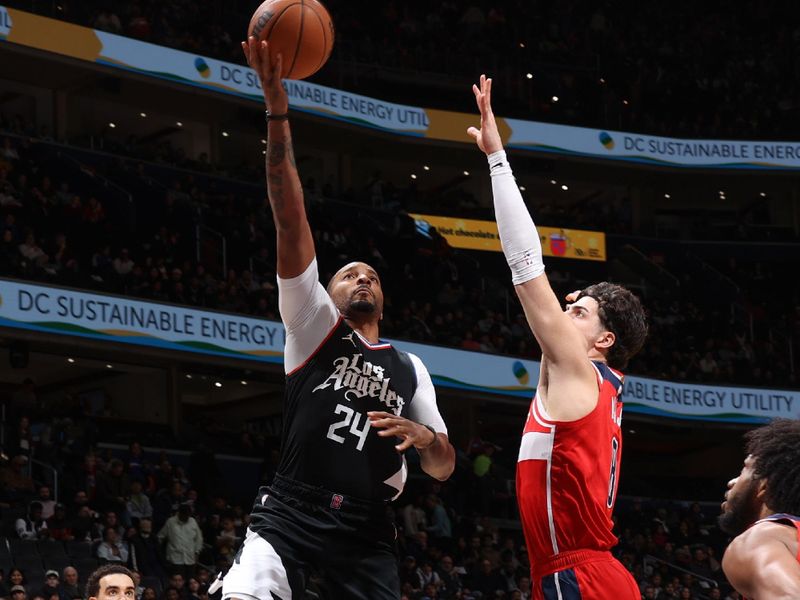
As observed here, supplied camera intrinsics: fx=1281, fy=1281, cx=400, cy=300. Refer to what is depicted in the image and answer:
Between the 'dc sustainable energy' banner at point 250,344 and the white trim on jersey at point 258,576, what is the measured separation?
14.2 meters

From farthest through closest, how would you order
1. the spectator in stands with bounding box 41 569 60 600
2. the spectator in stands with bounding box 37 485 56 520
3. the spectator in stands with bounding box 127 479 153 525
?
the spectator in stands with bounding box 127 479 153 525 < the spectator in stands with bounding box 37 485 56 520 < the spectator in stands with bounding box 41 569 60 600

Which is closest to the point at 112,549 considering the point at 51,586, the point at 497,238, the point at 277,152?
the point at 51,586

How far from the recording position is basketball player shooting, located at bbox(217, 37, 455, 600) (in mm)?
5027

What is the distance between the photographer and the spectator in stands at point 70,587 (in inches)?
533

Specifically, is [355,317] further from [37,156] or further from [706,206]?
[706,206]

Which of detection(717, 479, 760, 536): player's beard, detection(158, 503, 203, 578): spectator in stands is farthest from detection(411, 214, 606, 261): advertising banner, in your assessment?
detection(717, 479, 760, 536): player's beard

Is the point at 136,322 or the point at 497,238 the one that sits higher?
the point at 497,238

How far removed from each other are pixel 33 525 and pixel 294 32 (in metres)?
11.6

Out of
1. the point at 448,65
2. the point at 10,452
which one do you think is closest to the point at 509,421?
the point at 448,65

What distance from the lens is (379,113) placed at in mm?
28188

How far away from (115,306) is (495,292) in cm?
1036

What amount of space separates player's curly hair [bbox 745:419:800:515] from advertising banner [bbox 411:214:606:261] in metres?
25.2

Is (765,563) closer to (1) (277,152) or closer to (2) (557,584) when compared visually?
(2) (557,584)

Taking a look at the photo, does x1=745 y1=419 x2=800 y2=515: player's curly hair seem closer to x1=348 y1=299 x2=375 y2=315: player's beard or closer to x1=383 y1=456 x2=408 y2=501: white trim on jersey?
x1=383 y1=456 x2=408 y2=501: white trim on jersey
